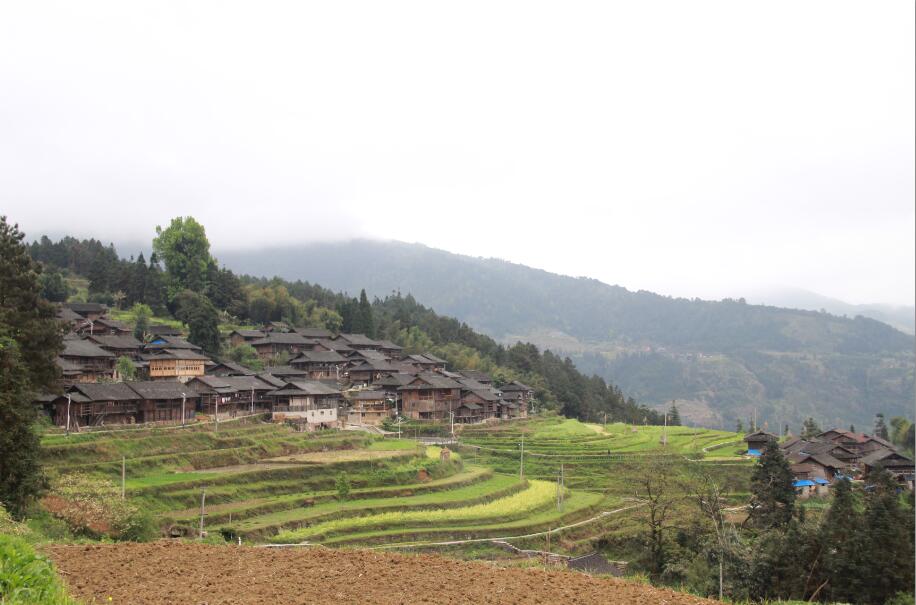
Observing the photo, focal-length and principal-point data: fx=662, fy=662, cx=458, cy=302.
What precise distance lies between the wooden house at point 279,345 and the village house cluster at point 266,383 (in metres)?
0.11

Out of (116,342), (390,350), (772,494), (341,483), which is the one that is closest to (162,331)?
(116,342)

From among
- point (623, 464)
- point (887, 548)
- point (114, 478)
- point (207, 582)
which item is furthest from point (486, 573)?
point (623, 464)

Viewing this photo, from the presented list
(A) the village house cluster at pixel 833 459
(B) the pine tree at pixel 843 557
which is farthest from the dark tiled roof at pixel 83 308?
(B) the pine tree at pixel 843 557

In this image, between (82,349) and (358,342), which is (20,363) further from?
(358,342)

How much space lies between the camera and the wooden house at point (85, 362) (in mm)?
47428

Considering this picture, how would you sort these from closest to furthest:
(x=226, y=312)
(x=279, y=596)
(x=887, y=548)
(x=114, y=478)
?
1. (x=279, y=596)
2. (x=887, y=548)
3. (x=114, y=478)
4. (x=226, y=312)

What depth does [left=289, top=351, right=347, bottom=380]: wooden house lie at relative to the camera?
70.6 m

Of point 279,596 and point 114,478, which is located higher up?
point 279,596

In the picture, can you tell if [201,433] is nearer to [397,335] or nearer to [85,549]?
[85,549]

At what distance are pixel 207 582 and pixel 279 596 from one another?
1451 millimetres

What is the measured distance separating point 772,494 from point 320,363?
4834cm

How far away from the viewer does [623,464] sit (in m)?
53.3

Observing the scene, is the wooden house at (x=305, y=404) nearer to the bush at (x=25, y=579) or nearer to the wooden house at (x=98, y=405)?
the wooden house at (x=98, y=405)

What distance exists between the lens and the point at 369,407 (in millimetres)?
64500
